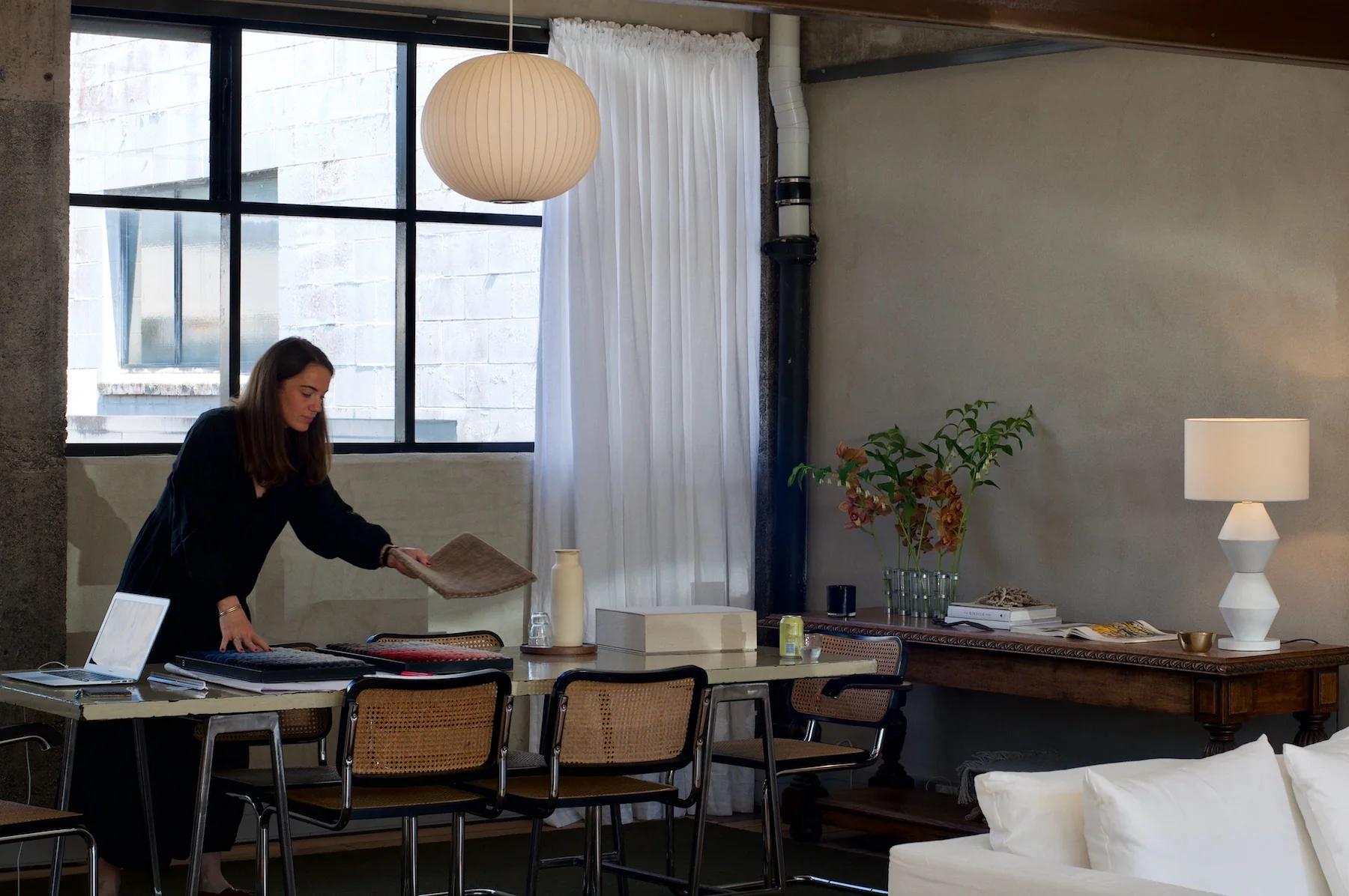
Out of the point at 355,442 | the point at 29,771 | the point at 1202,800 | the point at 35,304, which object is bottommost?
the point at 29,771

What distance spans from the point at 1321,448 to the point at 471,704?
131 inches

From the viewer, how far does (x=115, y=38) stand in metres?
6.56

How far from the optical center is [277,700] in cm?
408

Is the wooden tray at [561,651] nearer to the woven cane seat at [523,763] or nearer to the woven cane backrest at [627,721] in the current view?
the woven cane seat at [523,763]

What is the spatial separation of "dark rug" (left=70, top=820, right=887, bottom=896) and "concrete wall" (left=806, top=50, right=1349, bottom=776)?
0.95 meters

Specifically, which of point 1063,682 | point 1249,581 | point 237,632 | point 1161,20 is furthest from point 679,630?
point 1161,20

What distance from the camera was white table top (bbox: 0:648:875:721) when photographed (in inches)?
155

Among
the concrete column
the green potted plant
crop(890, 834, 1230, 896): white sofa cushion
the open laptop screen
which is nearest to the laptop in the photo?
the open laptop screen

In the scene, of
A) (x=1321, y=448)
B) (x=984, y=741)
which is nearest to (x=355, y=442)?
(x=984, y=741)

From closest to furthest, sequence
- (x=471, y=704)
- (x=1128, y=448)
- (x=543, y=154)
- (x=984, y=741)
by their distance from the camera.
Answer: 1. (x=471, y=704)
2. (x=543, y=154)
3. (x=1128, y=448)
4. (x=984, y=741)

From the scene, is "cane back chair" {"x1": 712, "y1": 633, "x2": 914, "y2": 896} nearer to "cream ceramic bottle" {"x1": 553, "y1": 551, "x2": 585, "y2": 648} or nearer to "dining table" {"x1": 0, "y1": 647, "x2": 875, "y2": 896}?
"dining table" {"x1": 0, "y1": 647, "x2": 875, "y2": 896}

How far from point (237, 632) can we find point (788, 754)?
1.78m

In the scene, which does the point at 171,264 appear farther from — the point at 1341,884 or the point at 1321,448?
the point at 1341,884

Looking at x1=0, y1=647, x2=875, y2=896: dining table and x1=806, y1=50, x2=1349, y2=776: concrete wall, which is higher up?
x1=806, y1=50, x2=1349, y2=776: concrete wall
